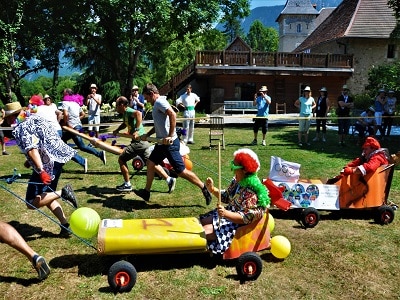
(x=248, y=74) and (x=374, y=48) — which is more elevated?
(x=374, y=48)

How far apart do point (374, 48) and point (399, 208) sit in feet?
91.8

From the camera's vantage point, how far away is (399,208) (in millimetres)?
6879

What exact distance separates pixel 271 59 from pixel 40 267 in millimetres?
24513

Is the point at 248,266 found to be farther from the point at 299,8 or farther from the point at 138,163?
the point at 299,8

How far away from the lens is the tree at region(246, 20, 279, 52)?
10788cm

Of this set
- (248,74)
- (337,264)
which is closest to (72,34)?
(248,74)

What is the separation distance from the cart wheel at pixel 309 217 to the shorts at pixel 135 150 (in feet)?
10.6

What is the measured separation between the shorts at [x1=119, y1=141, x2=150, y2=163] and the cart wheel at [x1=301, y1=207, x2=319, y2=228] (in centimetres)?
323

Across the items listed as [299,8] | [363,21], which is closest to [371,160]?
[363,21]

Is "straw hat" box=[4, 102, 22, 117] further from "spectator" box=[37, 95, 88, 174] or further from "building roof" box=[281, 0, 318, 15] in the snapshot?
"building roof" box=[281, 0, 318, 15]

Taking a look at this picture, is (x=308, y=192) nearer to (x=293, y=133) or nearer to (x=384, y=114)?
(x=384, y=114)

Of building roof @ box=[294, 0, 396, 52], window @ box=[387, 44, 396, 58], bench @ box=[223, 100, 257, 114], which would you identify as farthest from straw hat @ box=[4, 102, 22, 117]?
window @ box=[387, 44, 396, 58]

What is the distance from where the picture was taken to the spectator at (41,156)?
502cm

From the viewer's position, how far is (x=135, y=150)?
7543 mm
